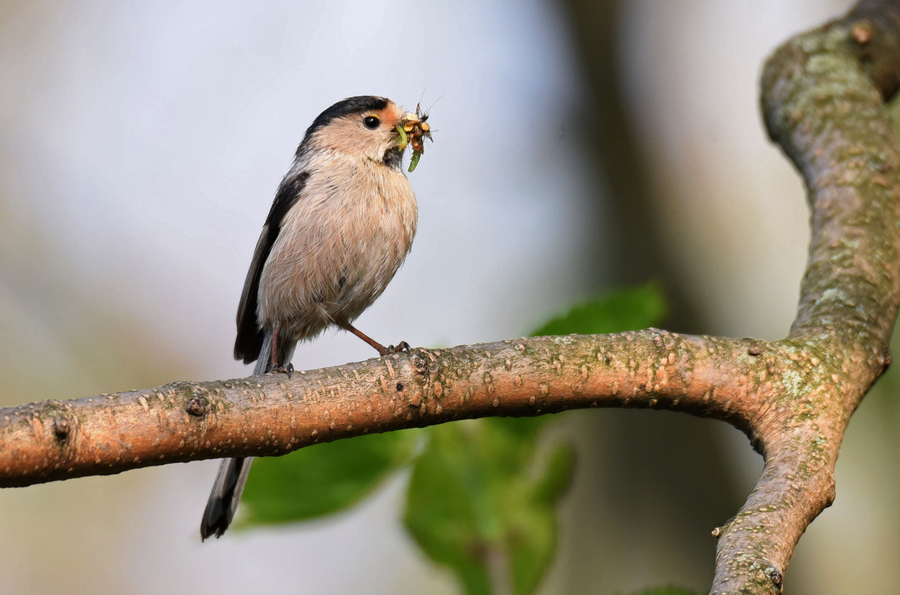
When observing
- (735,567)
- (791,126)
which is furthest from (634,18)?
(735,567)

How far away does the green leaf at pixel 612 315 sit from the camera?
2.49 meters

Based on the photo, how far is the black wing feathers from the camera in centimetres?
397

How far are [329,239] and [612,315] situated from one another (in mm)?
1555

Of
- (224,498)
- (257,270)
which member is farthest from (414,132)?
(224,498)

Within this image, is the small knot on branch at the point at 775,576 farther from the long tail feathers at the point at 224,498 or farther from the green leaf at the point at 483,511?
the long tail feathers at the point at 224,498

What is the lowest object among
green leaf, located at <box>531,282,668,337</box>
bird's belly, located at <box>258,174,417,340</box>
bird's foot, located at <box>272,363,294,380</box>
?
bird's foot, located at <box>272,363,294,380</box>

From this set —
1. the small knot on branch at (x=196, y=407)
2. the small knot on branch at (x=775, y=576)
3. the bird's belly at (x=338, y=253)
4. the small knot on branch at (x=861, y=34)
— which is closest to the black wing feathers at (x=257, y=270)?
the bird's belly at (x=338, y=253)

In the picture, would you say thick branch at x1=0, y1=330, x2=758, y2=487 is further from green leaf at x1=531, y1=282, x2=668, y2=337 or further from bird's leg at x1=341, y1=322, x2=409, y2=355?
bird's leg at x1=341, y1=322, x2=409, y2=355

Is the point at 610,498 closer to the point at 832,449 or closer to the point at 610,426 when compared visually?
the point at 610,426

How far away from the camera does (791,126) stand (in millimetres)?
4012

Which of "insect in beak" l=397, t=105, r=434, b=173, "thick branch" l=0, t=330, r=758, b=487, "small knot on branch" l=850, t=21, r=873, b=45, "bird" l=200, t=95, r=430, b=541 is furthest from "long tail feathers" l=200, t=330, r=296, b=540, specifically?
"small knot on branch" l=850, t=21, r=873, b=45

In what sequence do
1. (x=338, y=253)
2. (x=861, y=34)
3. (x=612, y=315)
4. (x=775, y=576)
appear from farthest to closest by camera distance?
(x=861, y=34), (x=338, y=253), (x=612, y=315), (x=775, y=576)

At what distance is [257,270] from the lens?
13.5ft

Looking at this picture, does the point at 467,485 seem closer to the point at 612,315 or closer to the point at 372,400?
the point at 372,400
